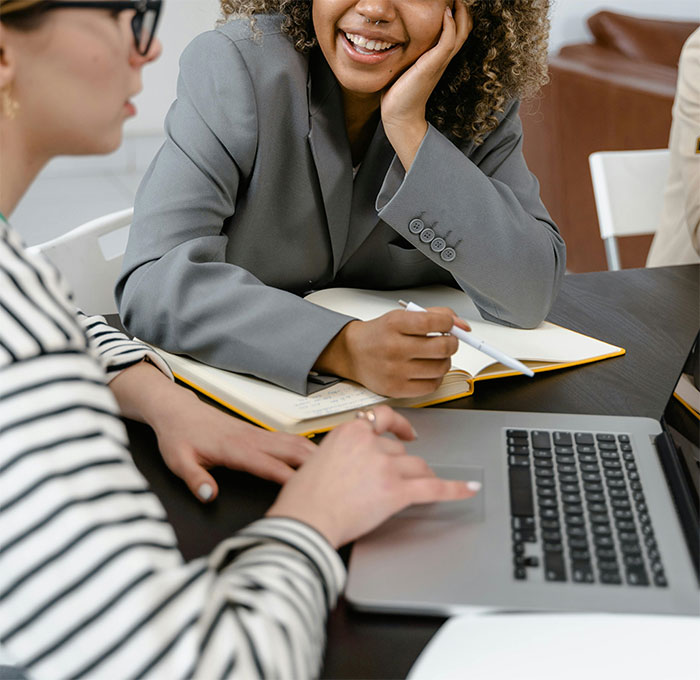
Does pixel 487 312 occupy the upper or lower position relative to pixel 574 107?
upper

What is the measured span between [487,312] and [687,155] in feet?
2.54

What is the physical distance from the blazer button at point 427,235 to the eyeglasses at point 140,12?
0.54m

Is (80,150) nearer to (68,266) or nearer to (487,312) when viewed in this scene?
(487,312)

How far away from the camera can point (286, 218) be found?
1189 millimetres

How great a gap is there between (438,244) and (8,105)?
2.08ft

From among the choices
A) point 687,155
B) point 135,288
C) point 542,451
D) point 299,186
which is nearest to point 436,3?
point 299,186

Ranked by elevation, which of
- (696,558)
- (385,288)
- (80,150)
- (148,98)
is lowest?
(148,98)

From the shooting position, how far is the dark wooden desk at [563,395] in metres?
0.55

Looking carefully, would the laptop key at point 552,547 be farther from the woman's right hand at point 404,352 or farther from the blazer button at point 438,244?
the blazer button at point 438,244

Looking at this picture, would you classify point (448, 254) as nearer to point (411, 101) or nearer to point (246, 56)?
point (411, 101)

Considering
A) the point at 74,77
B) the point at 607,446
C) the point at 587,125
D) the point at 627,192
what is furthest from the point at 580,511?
the point at 587,125

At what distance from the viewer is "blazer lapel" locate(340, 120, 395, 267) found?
3.93 feet

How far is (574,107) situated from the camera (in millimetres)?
3215

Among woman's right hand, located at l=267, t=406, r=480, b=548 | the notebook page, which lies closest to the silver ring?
woman's right hand, located at l=267, t=406, r=480, b=548
